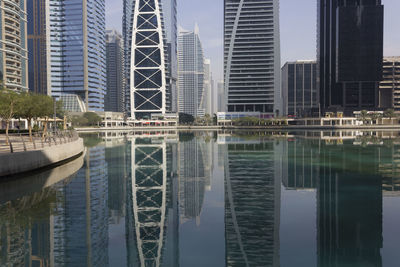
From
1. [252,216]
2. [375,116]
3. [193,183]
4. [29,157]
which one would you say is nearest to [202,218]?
[252,216]

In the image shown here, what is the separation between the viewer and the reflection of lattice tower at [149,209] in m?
16.2

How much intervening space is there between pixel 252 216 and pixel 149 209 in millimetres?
6679

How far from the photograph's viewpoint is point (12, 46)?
115 m

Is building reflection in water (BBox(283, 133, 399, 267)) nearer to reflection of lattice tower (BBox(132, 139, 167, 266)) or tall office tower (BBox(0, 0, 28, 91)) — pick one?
reflection of lattice tower (BBox(132, 139, 167, 266))

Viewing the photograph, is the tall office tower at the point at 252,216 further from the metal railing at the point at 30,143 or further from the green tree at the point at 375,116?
the green tree at the point at 375,116

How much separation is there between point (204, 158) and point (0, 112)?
99.1ft

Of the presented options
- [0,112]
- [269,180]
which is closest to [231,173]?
[269,180]

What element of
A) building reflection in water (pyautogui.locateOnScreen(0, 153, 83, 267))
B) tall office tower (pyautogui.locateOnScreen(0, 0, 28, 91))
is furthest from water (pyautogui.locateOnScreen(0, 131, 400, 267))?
tall office tower (pyautogui.locateOnScreen(0, 0, 28, 91))

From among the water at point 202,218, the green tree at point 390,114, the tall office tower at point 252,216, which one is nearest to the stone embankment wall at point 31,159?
the water at point 202,218

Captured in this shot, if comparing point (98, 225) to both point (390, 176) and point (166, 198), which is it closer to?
point (166, 198)

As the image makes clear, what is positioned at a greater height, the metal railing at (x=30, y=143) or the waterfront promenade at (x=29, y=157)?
the metal railing at (x=30, y=143)

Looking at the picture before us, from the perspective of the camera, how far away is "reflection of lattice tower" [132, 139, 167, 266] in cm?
1625

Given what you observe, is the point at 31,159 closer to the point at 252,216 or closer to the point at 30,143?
the point at 30,143

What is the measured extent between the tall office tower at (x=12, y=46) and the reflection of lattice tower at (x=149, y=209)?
8690 cm
